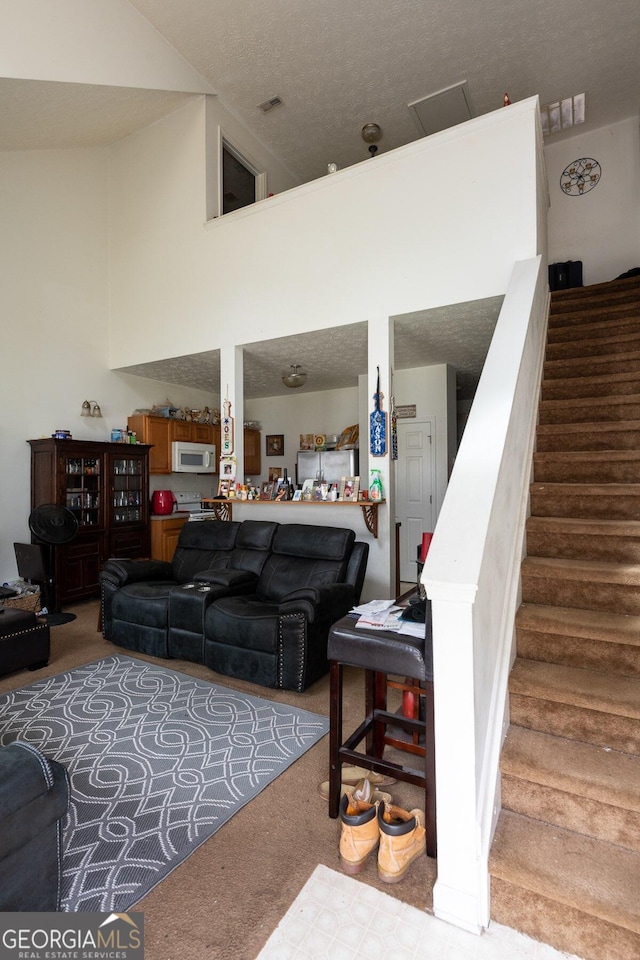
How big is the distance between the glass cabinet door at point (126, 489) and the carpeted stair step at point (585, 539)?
458 cm

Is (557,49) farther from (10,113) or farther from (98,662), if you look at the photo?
(98,662)

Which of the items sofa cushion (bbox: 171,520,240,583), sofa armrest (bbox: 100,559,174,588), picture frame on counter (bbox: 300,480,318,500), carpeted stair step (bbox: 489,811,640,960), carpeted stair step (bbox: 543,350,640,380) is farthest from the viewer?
picture frame on counter (bbox: 300,480,318,500)

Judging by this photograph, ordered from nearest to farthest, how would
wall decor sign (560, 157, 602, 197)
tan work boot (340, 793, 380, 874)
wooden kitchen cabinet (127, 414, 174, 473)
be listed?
tan work boot (340, 793, 380, 874), wall decor sign (560, 157, 602, 197), wooden kitchen cabinet (127, 414, 174, 473)

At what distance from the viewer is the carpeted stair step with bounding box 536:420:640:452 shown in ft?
9.32

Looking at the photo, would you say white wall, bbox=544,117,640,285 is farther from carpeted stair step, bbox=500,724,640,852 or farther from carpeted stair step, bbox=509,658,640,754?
carpeted stair step, bbox=500,724,640,852

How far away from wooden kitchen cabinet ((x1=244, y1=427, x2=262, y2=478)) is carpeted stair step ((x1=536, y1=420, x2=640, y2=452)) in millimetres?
4922

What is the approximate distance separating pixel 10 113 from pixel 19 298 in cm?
159


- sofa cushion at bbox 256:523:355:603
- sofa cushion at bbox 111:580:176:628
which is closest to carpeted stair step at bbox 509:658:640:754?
sofa cushion at bbox 256:523:355:603

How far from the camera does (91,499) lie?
5297 mm

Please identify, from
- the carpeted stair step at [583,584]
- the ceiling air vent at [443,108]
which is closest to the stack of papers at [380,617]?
the carpeted stair step at [583,584]

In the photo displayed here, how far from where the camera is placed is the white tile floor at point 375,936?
4.39 ft

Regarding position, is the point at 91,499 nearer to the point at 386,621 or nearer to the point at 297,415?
the point at 297,415

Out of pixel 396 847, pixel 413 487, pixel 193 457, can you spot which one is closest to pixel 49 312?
pixel 193 457

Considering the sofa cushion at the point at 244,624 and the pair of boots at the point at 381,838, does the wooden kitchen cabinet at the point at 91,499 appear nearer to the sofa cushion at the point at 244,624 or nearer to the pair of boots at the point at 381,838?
the sofa cushion at the point at 244,624
